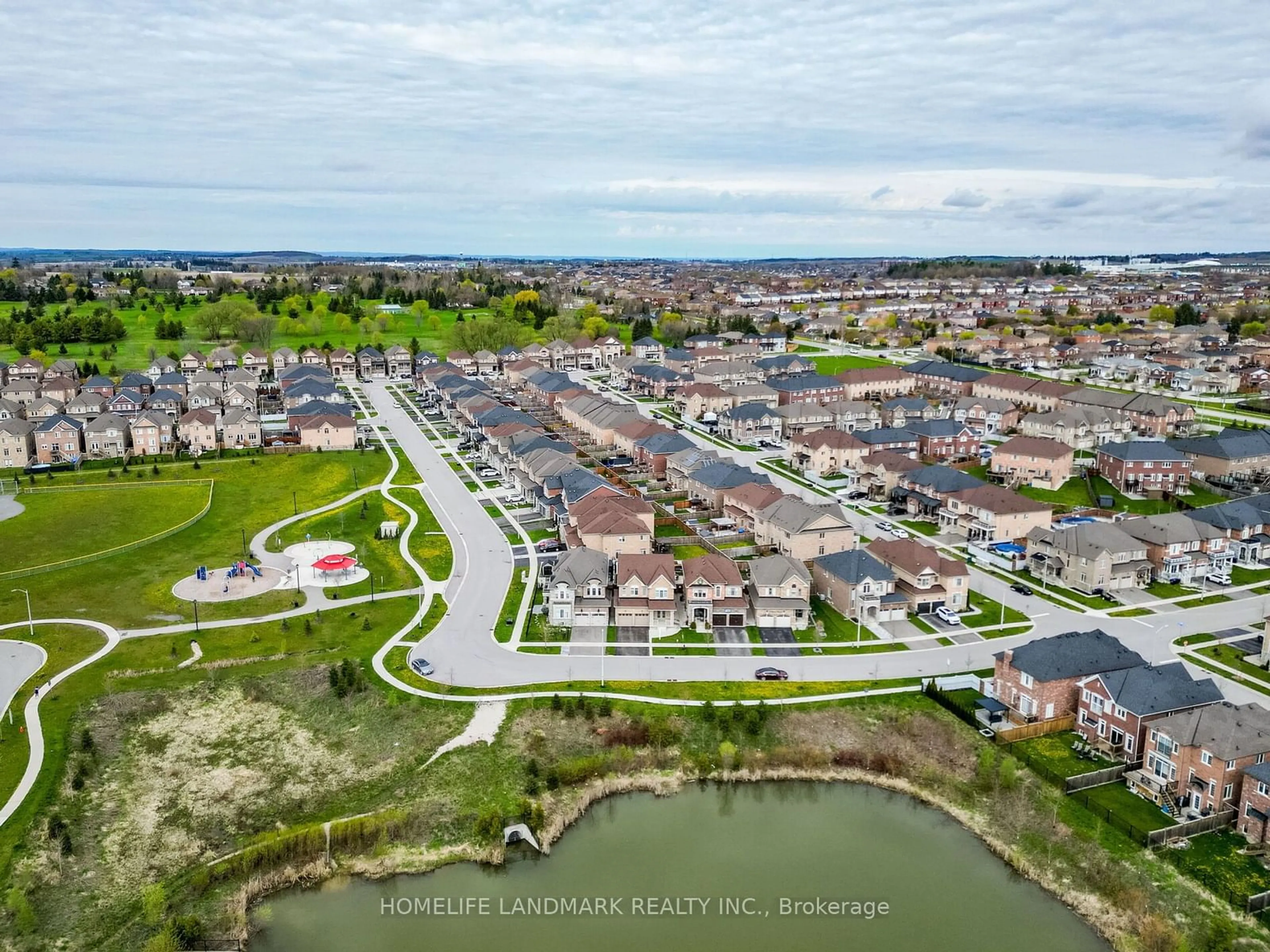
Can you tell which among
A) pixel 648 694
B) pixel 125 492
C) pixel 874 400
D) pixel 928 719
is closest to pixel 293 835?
pixel 648 694

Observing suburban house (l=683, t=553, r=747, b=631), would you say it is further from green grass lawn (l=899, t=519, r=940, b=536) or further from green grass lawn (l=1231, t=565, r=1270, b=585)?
green grass lawn (l=1231, t=565, r=1270, b=585)

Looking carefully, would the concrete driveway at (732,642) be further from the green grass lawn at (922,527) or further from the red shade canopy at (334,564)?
the red shade canopy at (334,564)

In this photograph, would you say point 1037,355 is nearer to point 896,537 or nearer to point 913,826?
point 896,537

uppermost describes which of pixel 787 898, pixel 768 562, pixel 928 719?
pixel 768 562

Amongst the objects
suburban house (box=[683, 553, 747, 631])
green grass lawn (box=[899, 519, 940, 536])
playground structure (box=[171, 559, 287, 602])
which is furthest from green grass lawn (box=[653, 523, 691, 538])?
playground structure (box=[171, 559, 287, 602])

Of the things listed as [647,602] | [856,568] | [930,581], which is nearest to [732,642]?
[647,602]

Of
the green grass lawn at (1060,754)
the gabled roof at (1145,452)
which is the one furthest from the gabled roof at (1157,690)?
the gabled roof at (1145,452)
